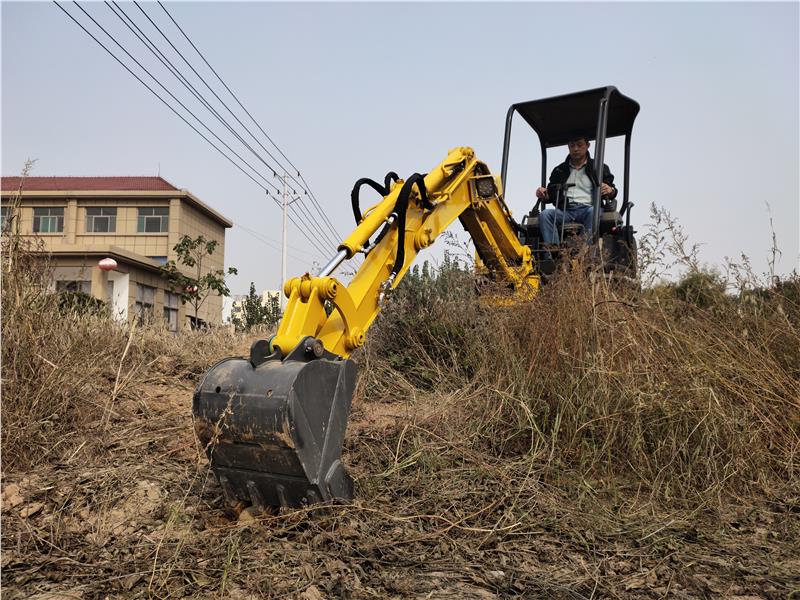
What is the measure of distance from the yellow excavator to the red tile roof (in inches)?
1323

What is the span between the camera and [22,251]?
440 cm

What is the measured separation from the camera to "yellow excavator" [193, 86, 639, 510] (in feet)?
9.96

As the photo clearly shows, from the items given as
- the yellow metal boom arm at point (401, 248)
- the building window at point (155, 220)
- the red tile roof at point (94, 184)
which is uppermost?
the red tile roof at point (94, 184)

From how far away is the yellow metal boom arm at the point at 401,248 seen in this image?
142 inches

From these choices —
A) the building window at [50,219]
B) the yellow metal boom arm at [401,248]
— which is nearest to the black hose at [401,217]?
the yellow metal boom arm at [401,248]

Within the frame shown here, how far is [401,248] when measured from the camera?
172 inches

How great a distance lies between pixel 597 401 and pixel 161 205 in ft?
116

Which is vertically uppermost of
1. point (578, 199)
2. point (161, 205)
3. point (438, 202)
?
point (161, 205)

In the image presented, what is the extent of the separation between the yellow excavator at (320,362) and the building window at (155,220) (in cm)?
3305

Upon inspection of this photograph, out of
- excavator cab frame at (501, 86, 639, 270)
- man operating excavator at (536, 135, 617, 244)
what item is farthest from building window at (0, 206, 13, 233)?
excavator cab frame at (501, 86, 639, 270)

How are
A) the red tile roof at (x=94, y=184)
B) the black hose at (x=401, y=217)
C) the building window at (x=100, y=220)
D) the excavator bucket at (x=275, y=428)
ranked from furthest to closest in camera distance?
the red tile roof at (x=94, y=184), the building window at (x=100, y=220), the black hose at (x=401, y=217), the excavator bucket at (x=275, y=428)

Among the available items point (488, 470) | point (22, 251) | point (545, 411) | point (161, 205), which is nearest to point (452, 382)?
point (545, 411)

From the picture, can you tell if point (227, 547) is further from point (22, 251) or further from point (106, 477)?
point (22, 251)

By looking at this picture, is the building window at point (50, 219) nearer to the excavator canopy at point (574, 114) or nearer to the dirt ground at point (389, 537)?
the excavator canopy at point (574, 114)
